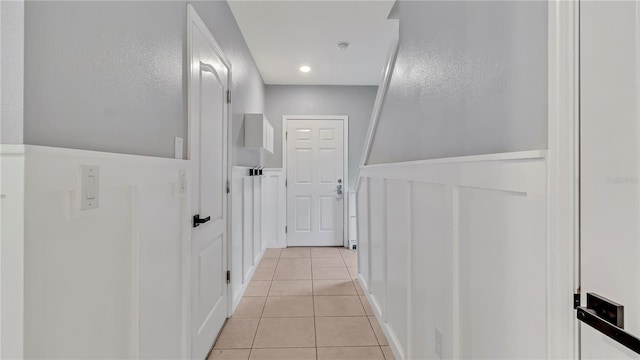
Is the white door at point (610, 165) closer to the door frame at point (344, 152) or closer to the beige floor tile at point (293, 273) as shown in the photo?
the beige floor tile at point (293, 273)

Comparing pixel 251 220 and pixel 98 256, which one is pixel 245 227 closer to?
pixel 251 220

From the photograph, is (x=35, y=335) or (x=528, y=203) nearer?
(x=35, y=335)

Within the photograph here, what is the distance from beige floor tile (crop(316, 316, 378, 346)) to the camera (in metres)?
1.99

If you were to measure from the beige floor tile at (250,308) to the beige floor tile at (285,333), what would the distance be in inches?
4.9

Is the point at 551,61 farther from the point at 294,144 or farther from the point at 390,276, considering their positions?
the point at 294,144

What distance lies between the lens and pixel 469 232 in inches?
40.8

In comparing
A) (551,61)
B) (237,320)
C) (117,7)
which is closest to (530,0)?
(551,61)

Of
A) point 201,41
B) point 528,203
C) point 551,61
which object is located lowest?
point 528,203

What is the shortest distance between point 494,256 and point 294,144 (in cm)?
388

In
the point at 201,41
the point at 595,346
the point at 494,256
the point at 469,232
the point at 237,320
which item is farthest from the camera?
the point at 237,320

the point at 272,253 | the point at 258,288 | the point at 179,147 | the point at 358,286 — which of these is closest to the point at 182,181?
the point at 179,147

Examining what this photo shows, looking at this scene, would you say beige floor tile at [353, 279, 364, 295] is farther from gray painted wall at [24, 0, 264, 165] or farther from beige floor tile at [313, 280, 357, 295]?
gray painted wall at [24, 0, 264, 165]

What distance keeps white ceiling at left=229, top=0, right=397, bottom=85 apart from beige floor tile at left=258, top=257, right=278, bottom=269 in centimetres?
244
